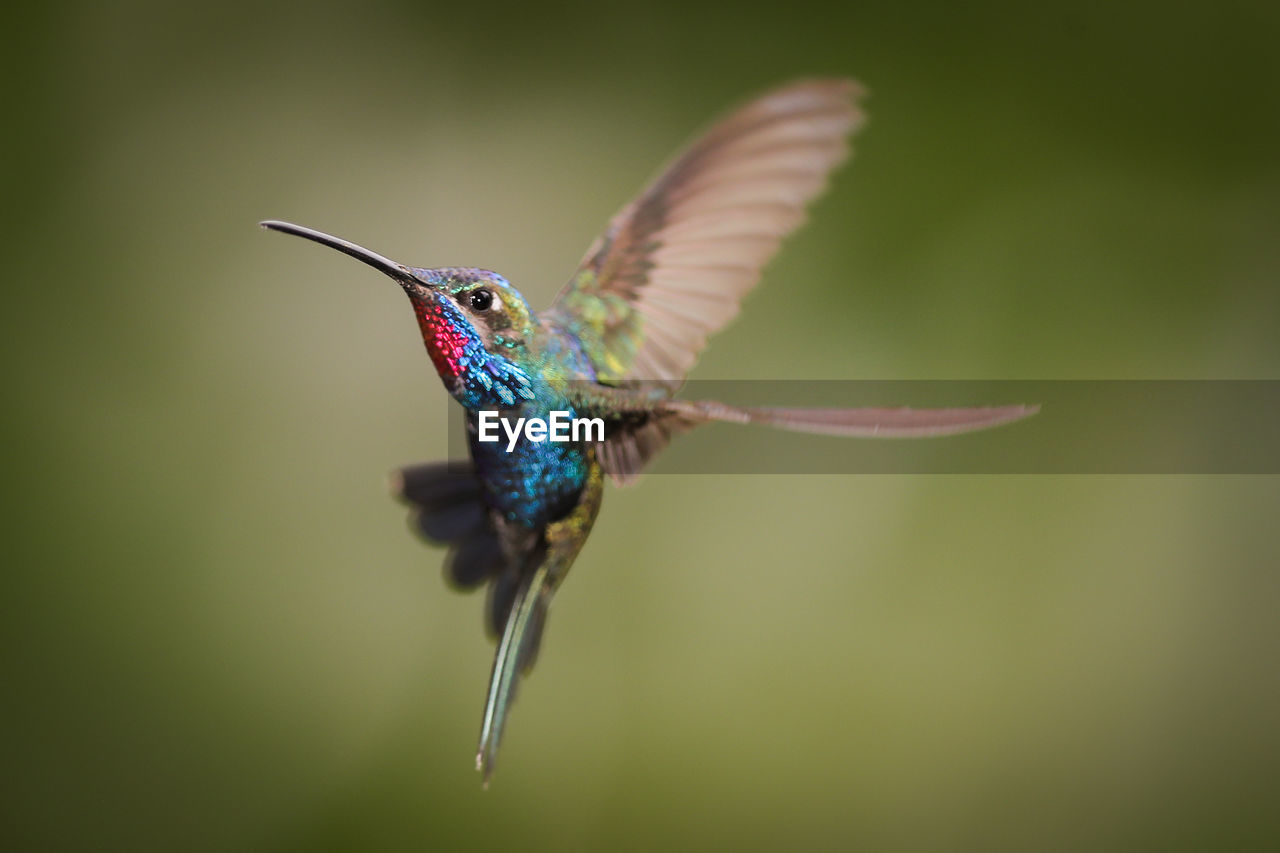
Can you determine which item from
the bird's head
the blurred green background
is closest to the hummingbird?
the bird's head

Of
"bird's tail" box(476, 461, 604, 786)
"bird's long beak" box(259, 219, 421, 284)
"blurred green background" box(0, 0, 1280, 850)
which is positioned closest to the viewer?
"bird's long beak" box(259, 219, 421, 284)

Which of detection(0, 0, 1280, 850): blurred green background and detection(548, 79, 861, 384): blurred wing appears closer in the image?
detection(548, 79, 861, 384): blurred wing

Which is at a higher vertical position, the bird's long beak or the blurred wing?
the blurred wing

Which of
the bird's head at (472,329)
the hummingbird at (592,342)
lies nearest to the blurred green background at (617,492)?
the hummingbird at (592,342)

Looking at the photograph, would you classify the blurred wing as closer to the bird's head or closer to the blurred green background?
the bird's head

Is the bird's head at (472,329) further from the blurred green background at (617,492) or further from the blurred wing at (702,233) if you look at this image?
the blurred green background at (617,492)

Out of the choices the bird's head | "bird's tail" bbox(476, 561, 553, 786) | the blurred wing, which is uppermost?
the blurred wing

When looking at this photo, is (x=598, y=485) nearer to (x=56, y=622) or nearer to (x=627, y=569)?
(x=627, y=569)
